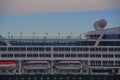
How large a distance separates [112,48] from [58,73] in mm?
1900

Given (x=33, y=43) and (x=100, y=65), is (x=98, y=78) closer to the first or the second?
(x=100, y=65)

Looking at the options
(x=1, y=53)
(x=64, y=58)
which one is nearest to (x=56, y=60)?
(x=64, y=58)

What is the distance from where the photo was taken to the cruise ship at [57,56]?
2244cm

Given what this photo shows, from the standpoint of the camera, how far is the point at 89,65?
2252 cm

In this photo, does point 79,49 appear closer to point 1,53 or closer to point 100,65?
point 100,65

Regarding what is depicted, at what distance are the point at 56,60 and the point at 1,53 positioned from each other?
1.73 meters

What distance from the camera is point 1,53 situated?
22.6m

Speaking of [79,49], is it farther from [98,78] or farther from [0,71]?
[0,71]

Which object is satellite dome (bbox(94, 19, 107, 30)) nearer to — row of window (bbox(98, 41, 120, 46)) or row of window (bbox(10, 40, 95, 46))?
row of window (bbox(98, 41, 120, 46))

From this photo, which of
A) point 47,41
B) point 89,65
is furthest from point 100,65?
point 47,41

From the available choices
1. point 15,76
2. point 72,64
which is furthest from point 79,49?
point 15,76

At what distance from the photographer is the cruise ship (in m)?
22.4

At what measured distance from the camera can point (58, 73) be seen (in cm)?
2230

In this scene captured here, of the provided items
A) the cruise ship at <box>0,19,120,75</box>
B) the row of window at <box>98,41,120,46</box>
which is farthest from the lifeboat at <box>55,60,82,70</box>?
the row of window at <box>98,41,120,46</box>
